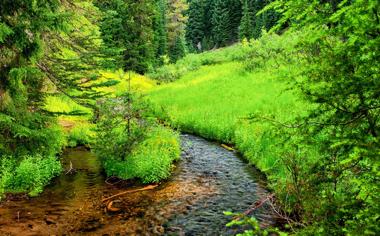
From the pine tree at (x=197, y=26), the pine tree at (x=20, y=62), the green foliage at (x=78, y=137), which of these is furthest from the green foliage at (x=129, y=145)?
the pine tree at (x=197, y=26)

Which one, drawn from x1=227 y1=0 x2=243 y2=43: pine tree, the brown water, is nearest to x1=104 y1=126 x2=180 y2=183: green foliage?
the brown water

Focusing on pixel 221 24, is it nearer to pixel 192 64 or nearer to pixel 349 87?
pixel 192 64

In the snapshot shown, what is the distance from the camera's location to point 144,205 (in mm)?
10727

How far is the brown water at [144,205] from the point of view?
9.14 metres

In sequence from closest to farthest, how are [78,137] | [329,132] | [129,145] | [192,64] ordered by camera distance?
[329,132]
[129,145]
[78,137]
[192,64]

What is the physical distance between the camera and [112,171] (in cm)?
1327

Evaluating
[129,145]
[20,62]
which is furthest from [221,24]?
[20,62]

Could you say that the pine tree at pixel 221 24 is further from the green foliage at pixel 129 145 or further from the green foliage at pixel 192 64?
the green foliage at pixel 129 145

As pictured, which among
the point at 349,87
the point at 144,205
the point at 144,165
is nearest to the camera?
the point at 349,87

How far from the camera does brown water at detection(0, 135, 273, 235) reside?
9.14 metres

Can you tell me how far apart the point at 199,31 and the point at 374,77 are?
105939 millimetres

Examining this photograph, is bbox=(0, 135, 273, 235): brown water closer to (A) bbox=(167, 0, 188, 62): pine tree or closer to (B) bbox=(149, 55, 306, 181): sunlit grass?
(B) bbox=(149, 55, 306, 181): sunlit grass

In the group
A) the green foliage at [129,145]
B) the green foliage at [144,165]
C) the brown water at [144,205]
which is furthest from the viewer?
the green foliage at [129,145]

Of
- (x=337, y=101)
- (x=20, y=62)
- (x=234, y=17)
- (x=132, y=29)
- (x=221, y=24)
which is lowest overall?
(x=337, y=101)
